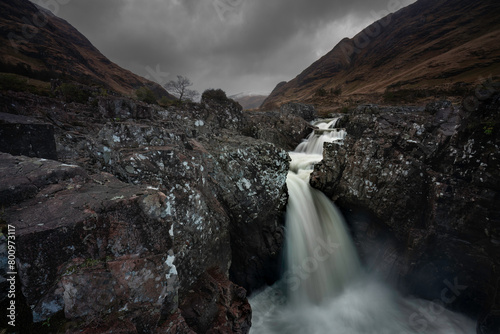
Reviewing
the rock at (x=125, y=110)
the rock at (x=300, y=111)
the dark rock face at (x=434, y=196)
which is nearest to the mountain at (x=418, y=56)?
the rock at (x=300, y=111)

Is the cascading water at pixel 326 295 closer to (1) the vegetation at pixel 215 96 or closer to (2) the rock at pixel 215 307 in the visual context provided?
(2) the rock at pixel 215 307

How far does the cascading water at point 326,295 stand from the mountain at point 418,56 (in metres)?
44.5

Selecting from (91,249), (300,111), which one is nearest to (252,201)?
(91,249)

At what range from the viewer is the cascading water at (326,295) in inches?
291

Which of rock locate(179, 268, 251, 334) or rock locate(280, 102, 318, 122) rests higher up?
rock locate(280, 102, 318, 122)

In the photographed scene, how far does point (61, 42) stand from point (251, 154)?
359 ft

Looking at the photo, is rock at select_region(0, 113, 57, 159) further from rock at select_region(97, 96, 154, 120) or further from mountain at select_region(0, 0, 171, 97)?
mountain at select_region(0, 0, 171, 97)

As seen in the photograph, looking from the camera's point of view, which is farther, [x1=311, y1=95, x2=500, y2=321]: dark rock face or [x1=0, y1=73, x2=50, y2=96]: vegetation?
[x1=0, y1=73, x2=50, y2=96]: vegetation

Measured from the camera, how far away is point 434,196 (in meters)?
7.69

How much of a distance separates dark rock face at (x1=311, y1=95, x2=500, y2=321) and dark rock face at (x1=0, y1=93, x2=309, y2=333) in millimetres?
4370

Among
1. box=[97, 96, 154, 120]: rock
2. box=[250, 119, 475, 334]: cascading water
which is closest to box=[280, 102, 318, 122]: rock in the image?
box=[250, 119, 475, 334]: cascading water

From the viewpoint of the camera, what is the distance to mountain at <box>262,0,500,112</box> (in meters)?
48.4

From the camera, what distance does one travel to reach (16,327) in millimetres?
2014

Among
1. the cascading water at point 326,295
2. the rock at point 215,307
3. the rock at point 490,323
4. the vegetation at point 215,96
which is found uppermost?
the vegetation at point 215,96
